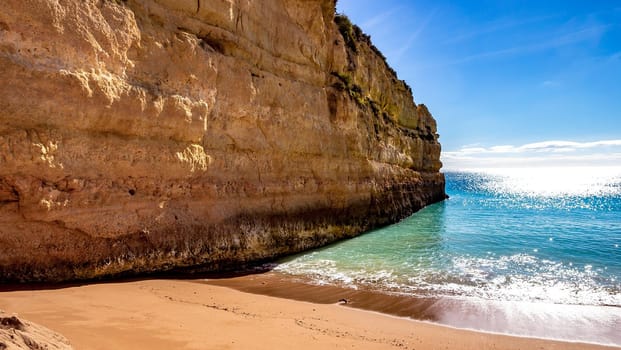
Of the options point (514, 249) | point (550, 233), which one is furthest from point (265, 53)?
point (550, 233)

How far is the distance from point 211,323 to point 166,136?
211 inches

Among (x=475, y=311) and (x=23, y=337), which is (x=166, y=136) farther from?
(x=475, y=311)

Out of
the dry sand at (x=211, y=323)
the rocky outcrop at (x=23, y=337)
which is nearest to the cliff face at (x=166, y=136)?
the dry sand at (x=211, y=323)

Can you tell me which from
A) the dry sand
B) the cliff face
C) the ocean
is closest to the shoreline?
the ocean

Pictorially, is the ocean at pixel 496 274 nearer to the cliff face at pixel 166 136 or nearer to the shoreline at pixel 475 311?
the shoreline at pixel 475 311

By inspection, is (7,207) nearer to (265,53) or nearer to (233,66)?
(233,66)

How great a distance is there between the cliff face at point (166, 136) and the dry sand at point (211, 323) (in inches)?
56.4

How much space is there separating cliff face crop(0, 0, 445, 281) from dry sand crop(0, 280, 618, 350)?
4.70 feet

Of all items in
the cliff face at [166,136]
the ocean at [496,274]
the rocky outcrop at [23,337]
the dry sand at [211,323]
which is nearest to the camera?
the rocky outcrop at [23,337]

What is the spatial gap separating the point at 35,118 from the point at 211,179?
439cm

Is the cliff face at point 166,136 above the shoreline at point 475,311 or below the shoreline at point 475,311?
above

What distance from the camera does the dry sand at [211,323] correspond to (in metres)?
4.73

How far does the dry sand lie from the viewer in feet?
15.5

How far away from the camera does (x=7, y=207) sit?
6480 mm
